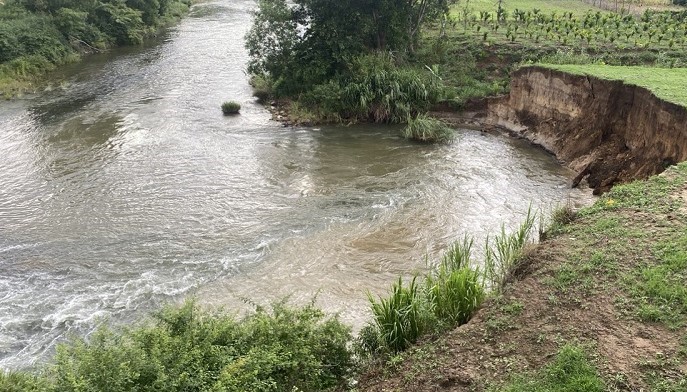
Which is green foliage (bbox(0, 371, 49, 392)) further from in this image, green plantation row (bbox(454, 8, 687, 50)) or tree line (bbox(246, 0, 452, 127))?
green plantation row (bbox(454, 8, 687, 50))

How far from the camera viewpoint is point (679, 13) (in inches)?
1302

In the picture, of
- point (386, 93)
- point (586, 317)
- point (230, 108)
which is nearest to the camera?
point (586, 317)

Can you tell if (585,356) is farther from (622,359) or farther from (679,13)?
(679,13)

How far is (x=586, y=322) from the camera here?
7828 mm

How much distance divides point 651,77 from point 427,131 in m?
8.35

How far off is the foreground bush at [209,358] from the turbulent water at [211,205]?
2.93 m

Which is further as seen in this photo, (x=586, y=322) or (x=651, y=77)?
(x=651, y=77)

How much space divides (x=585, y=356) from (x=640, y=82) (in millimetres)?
13986

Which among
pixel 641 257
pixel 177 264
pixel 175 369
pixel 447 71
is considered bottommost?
pixel 177 264

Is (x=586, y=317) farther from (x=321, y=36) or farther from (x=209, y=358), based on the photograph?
(x=321, y=36)

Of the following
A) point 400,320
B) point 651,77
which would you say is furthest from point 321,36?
point 400,320

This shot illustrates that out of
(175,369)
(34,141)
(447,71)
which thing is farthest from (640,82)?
(34,141)

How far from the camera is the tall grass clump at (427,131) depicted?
22.5 metres

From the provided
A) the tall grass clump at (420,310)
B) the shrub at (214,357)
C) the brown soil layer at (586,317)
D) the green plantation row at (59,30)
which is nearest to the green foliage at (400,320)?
the tall grass clump at (420,310)
